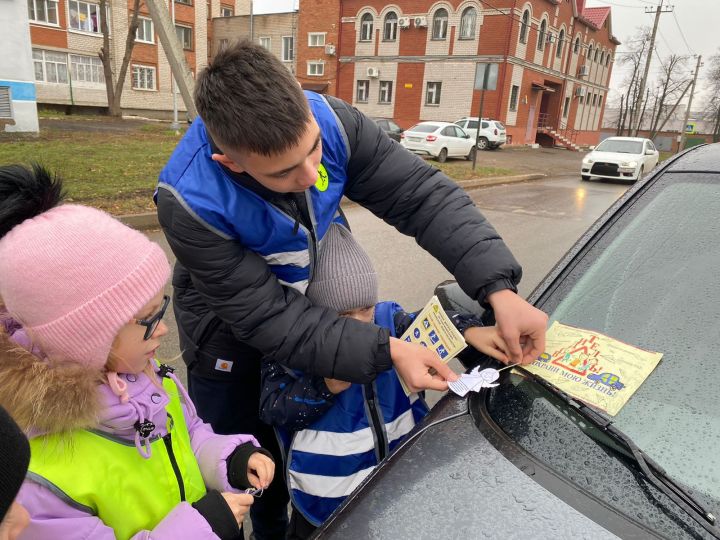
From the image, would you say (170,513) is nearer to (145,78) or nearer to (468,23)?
(468,23)

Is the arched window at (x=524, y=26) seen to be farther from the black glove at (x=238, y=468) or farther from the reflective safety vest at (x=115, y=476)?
the reflective safety vest at (x=115, y=476)

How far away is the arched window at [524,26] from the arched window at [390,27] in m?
7.26

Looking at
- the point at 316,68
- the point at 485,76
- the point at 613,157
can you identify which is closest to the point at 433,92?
the point at 316,68

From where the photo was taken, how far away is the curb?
6477mm

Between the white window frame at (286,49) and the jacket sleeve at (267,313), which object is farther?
the white window frame at (286,49)

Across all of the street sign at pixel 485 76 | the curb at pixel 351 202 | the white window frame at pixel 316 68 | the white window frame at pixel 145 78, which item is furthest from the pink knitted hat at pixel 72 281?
the white window frame at pixel 145 78

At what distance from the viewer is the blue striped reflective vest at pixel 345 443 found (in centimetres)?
150

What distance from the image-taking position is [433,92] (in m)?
31.5

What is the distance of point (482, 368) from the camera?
1.41 metres

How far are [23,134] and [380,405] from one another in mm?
16028

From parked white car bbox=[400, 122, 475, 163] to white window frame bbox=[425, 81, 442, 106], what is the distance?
42.6 ft

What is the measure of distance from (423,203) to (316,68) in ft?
118

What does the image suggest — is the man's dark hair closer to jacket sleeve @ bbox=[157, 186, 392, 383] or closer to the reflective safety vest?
jacket sleeve @ bbox=[157, 186, 392, 383]

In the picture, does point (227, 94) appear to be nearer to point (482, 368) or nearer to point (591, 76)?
point (482, 368)
